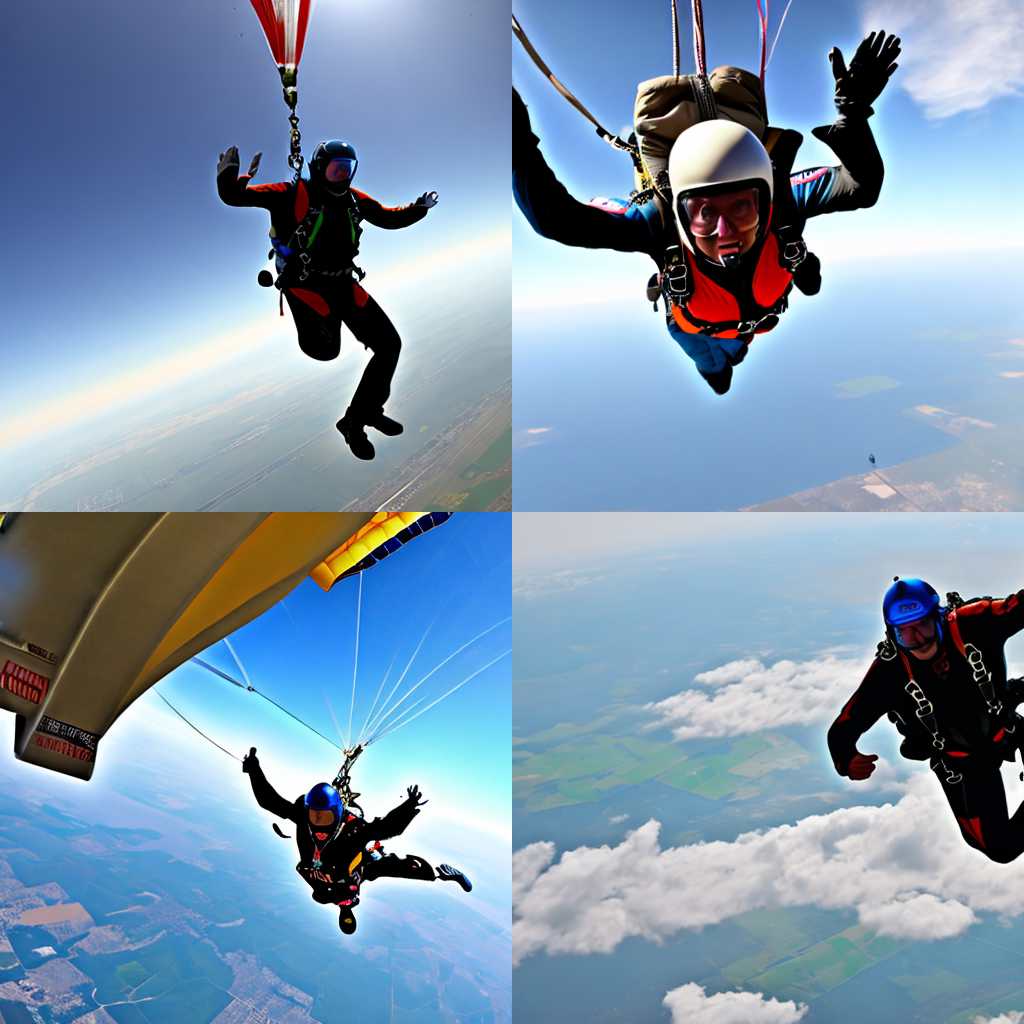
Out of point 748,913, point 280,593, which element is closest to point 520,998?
point 748,913

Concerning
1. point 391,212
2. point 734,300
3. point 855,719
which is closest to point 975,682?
point 855,719

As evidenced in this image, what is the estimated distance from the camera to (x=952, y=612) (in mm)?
5020

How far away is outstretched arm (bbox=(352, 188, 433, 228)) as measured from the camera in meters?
4.79

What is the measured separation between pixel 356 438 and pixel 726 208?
253 cm

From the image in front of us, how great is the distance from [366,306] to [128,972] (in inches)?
1225

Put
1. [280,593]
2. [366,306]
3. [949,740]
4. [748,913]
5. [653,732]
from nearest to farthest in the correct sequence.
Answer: [366,306]
[949,740]
[280,593]
[748,913]
[653,732]

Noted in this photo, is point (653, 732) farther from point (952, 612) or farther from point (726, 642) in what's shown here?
point (952, 612)

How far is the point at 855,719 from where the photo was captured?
5.35 m

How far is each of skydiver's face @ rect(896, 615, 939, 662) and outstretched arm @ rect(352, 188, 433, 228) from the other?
12.3 ft

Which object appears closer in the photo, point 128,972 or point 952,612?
point 952,612

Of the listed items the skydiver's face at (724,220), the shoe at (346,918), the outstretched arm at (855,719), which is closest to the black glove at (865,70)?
the skydiver's face at (724,220)

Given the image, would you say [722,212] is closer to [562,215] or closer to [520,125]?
[562,215]

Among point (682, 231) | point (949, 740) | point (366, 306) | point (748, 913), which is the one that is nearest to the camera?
point (682, 231)

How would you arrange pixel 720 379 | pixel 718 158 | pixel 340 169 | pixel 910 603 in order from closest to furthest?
Answer: pixel 718 158 < pixel 340 169 < pixel 720 379 < pixel 910 603
